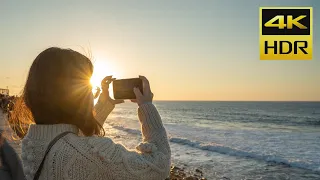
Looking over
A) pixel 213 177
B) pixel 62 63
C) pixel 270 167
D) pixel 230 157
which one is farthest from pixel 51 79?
pixel 230 157

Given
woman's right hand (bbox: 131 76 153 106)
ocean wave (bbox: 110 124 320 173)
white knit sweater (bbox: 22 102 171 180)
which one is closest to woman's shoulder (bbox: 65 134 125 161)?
white knit sweater (bbox: 22 102 171 180)

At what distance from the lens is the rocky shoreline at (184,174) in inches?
464

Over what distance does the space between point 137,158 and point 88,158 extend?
0.71ft

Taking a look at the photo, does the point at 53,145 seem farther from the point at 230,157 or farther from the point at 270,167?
the point at 230,157

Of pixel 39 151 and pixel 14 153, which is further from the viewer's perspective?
pixel 14 153

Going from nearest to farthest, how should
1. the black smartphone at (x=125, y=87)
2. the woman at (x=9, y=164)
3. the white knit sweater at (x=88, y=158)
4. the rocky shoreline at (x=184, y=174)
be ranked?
the white knit sweater at (x=88, y=158) → the woman at (x=9, y=164) → the black smartphone at (x=125, y=87) → the rocky shoreline at (x=184, y=174)

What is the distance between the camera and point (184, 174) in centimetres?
1253

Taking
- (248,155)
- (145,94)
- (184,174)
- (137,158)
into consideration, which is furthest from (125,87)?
(248,155)

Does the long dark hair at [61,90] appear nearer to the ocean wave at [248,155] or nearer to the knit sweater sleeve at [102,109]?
the knit sweater sleeve at [102,109]

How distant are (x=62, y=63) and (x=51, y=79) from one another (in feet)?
0.29

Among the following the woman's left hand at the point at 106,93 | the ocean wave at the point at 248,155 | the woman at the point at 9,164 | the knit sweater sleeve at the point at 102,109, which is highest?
the woman's left hand at the point at 106,93

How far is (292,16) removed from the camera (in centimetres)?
1931

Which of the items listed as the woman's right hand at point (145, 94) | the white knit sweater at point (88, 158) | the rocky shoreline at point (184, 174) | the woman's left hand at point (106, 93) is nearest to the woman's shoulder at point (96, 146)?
the white knit sweater at point (88, 158)

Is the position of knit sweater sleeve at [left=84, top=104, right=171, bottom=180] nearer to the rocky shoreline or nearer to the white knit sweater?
the white knit sweater
